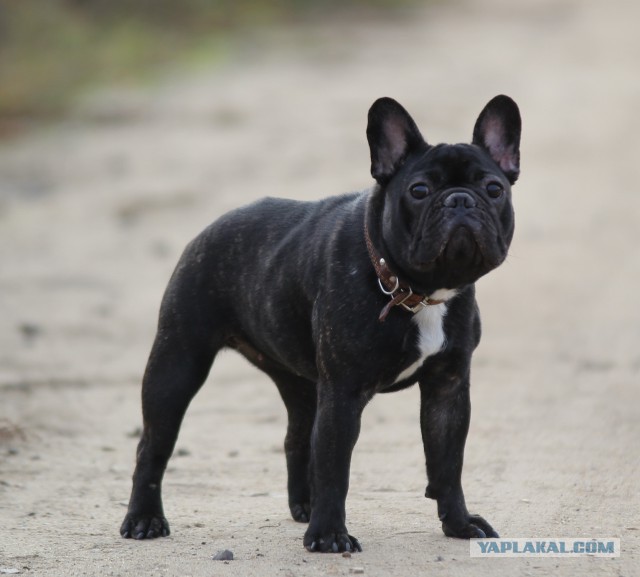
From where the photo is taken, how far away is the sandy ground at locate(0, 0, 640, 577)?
6.46m

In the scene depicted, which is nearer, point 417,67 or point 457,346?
point 457,346

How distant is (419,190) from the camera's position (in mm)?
5758

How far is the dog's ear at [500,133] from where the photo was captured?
6129mm

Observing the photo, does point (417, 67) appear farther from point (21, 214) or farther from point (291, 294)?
point (291, 294)

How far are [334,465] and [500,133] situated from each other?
1615 millimetres

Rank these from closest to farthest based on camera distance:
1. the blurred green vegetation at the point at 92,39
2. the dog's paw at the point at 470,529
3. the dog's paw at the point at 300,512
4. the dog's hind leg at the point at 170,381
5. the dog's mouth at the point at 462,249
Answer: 1. the dog's mouth at the point at 462,249
2. the dog's paw at the point at 470,529
3. the dog's hind leg at the point at 170,381
4. the dog's paw at the point at 300,512
5. the blurred green vegetation at the point at 92,39

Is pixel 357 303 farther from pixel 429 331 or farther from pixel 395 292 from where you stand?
pixel 429 331

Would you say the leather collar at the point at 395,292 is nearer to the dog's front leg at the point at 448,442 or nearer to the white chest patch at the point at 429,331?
the white chest patch at the point at 429,331

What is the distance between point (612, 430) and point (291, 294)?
120 inches

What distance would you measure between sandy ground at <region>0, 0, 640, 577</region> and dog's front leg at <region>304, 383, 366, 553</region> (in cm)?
14

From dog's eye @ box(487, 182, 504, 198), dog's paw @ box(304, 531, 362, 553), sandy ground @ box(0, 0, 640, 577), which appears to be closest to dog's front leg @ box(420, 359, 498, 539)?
sandy ground @ box(0, 0, 640, 577)

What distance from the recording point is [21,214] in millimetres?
16547

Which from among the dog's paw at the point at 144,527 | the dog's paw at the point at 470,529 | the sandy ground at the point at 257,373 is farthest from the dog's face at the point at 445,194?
the dog's paw at the point at 144,527

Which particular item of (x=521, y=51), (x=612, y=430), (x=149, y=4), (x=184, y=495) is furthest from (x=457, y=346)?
(x=149, y=4)
